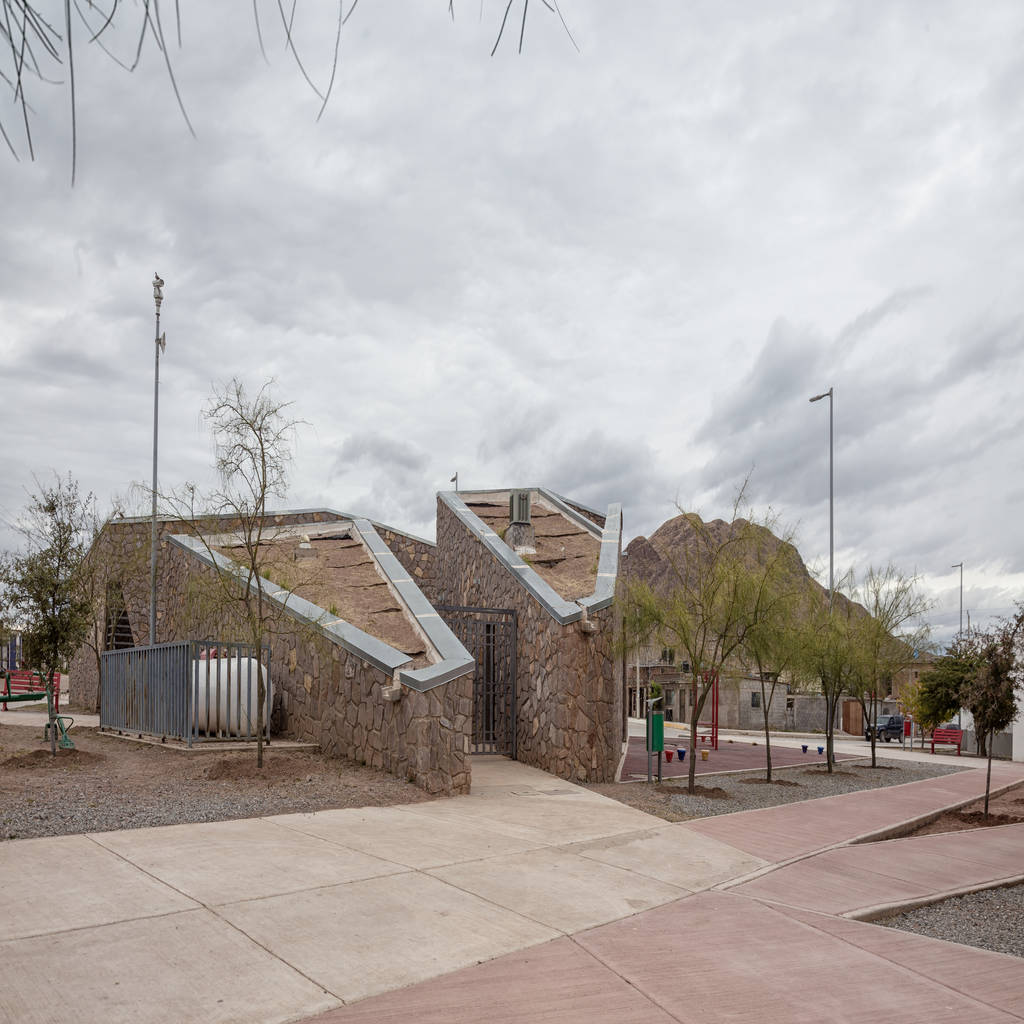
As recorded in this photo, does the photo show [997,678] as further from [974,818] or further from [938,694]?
[938,694]

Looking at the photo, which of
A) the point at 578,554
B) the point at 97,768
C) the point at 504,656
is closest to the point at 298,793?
the point at 97,768

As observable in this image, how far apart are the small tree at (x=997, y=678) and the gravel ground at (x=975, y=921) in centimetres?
437

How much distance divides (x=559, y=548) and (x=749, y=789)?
21.2 ft

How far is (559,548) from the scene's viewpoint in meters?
19.6

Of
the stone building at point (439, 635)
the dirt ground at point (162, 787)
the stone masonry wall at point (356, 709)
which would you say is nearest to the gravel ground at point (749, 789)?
the stone building at point (439, 635)

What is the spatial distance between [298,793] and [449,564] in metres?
10.9

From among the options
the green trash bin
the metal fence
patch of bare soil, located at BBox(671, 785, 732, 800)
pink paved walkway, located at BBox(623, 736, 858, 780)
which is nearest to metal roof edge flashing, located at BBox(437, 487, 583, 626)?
the green trash bin

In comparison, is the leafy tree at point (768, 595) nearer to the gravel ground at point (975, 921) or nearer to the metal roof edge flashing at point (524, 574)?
the metal roof edge flashing at point (524, 574)

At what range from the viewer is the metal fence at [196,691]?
13648 mm

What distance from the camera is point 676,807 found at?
488 inches

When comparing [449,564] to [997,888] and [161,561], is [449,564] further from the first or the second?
[997,888]

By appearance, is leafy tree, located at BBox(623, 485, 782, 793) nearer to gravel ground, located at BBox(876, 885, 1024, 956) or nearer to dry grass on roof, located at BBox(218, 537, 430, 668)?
dry grass on roof, located at BBox(218, 537, 430, 668)

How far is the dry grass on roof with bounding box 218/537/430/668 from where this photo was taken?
565 inches

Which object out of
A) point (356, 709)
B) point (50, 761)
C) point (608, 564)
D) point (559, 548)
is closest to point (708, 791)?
point (608, 564)
